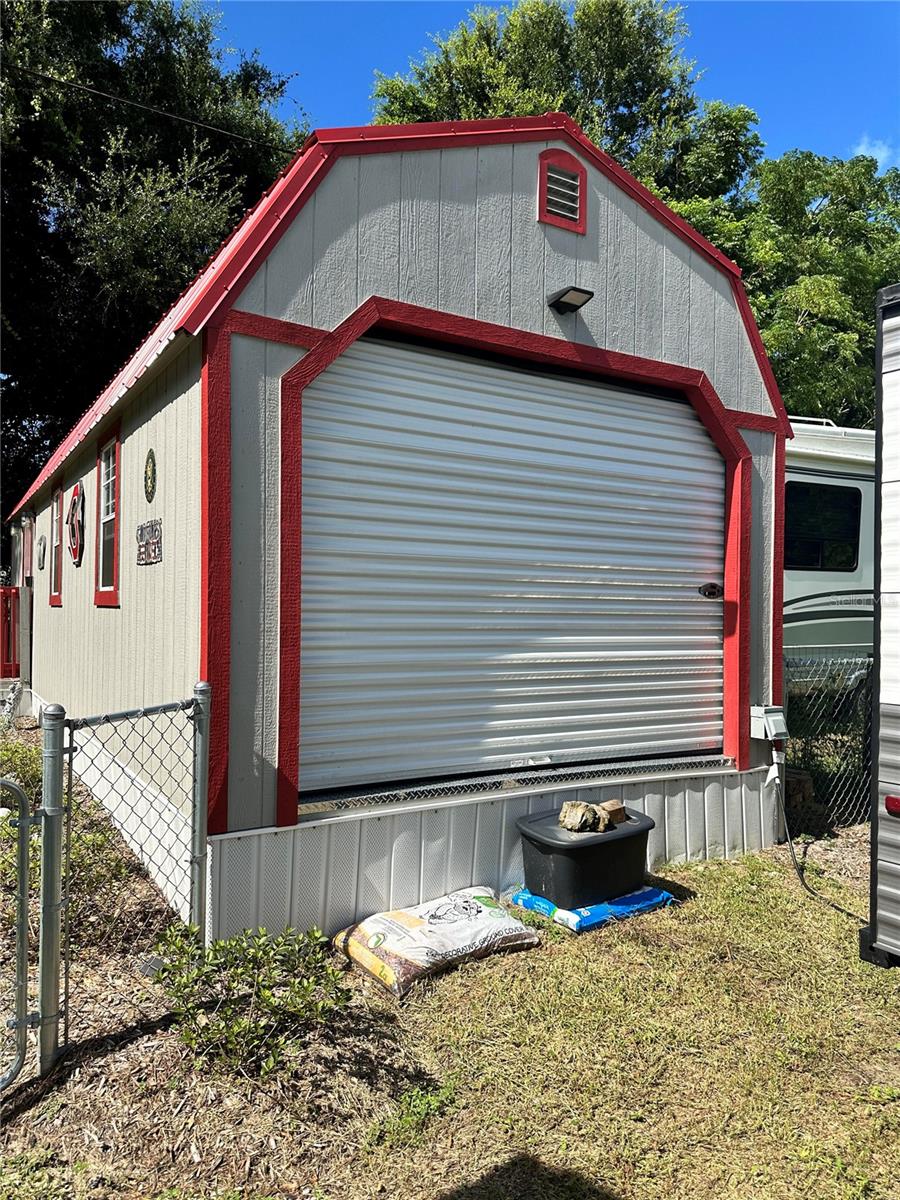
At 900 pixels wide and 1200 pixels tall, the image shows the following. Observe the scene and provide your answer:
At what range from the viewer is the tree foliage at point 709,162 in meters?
14.1

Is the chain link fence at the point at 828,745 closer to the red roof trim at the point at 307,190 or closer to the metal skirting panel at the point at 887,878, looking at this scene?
the metal skirting panel at the point at 887,878

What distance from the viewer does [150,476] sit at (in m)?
4.42

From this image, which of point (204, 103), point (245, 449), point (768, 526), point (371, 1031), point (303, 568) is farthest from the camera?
point (204, 103)

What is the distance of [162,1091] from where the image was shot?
2576 millimetres

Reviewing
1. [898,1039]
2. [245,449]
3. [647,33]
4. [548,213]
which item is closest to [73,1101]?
[245,449]

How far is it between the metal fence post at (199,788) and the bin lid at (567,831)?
1.71 metres

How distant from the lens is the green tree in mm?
13414

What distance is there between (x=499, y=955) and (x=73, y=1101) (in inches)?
72.9

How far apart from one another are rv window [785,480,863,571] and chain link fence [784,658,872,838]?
145 cm

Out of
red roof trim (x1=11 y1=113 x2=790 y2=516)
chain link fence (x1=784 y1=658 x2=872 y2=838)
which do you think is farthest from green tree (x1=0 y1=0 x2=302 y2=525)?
chain link fence (x1=784 y1=658 x2=872 y2=838)

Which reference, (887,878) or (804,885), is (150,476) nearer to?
(887,878)

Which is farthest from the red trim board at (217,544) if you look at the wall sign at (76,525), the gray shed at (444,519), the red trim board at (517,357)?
the wall sign at (76,525)

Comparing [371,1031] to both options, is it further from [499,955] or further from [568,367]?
[568,367]

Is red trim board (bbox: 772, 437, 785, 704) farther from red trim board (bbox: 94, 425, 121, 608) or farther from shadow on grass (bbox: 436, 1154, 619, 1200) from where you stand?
red trim board (bbox: 94, 425, 121, 608)
